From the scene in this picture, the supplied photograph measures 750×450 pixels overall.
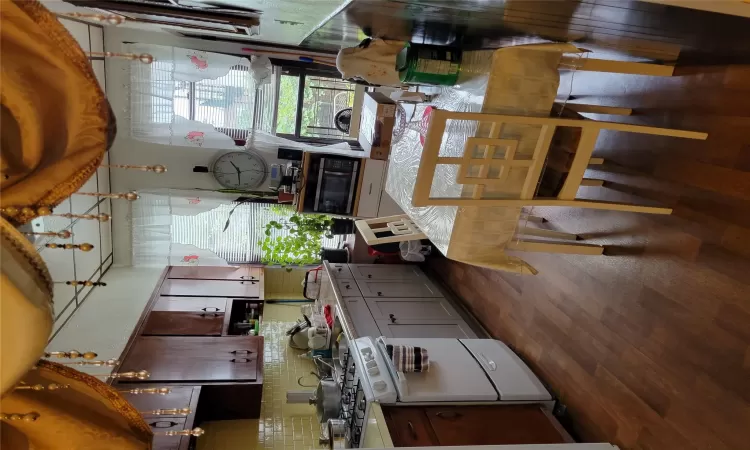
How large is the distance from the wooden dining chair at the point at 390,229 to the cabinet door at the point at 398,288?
1.51 ft

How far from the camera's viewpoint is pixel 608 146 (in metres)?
2.09

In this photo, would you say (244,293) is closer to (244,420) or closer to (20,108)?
(244,420)

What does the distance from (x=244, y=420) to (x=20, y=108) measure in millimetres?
3096

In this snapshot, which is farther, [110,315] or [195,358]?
[110,315]

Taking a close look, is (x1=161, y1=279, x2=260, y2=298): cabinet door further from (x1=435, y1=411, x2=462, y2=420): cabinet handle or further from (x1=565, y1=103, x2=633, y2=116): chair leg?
(x1=565, y1=103, x2=633, y2=116): chair leg

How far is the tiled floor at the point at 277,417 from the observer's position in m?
3.07

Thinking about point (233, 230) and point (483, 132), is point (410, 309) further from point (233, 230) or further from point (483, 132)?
point (233, 230)

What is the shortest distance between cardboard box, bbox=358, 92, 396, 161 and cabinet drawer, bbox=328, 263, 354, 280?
0.89 metres

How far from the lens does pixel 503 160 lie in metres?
1.44

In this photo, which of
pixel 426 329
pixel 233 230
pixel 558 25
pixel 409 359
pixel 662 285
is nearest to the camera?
pixel 558 25

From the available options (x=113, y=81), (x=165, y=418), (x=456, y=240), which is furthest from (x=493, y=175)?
(x=113, y=81)

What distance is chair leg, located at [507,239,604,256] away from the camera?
6.07 feet

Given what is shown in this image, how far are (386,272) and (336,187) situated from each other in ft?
2.53

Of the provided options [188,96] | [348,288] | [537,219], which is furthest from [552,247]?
[188,96]
